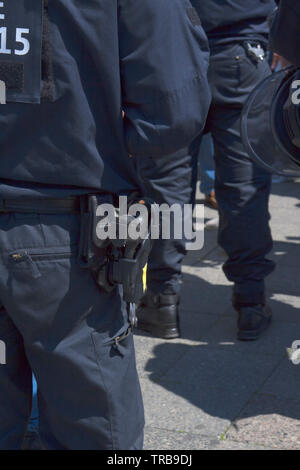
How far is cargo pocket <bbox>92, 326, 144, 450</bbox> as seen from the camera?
2.20 metres

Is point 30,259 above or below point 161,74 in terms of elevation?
below

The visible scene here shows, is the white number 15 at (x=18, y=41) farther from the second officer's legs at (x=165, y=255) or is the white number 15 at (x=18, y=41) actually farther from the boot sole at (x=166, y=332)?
the boot sole at (x=166, y=332)

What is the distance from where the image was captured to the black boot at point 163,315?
3830 mm

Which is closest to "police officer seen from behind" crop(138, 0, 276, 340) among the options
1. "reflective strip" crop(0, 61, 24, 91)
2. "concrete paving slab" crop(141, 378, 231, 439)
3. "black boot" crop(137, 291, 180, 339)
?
"black boot" crop(137, 291, 180, 339)

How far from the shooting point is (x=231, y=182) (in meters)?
3.76

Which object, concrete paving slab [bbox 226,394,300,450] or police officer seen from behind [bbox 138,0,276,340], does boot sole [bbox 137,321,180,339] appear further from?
concrete paving slab [bbox 226,394,300,450]

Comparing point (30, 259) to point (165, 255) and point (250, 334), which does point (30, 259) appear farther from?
point (250, 334)

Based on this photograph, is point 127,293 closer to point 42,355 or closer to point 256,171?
point 42,355

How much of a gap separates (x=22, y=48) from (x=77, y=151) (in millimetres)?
297

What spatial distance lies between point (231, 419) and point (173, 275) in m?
0.94

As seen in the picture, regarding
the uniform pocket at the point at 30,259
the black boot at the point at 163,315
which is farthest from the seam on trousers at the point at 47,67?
the black boot at the point at 163,315

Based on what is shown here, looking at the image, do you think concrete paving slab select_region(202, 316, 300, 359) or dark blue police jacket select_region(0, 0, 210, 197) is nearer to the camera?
dark blue police jacket select_region(0, 0, 210, 197)

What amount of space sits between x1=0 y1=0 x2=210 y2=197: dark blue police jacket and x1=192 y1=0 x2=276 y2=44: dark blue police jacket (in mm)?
1408

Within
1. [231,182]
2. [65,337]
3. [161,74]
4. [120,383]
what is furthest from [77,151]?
[231,182]
